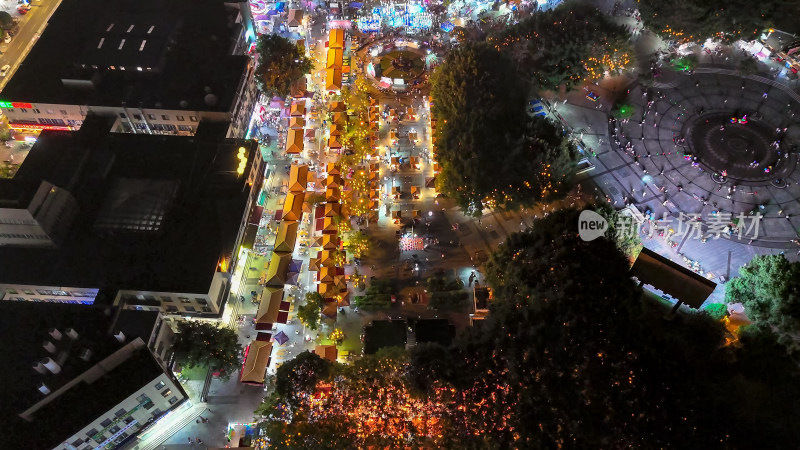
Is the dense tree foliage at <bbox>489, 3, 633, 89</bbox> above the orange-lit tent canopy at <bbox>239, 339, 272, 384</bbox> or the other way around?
above

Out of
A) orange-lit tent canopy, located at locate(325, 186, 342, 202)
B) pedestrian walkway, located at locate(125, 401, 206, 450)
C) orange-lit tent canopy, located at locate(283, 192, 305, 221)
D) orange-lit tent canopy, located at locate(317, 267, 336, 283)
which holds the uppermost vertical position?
orange-lit tent canopy, located at locate(325, 186, 342, 202)

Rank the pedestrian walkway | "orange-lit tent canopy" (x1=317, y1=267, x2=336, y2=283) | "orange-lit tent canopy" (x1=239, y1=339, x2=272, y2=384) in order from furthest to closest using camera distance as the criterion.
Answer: "orange-lit tent canopy" (x1=317, y1=267, x2=336, y2=283), "orange-lit tent canopy" (x1=239, y1=339, x2=272, y2=384), the pedestrian walkway

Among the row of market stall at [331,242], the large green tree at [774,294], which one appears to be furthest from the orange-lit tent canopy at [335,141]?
the large green tree at [774,294]

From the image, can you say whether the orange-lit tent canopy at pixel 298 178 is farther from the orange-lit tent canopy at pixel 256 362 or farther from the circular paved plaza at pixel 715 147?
the circular paved plaza at pixel 715 147

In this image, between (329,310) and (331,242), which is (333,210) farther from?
(329,310)

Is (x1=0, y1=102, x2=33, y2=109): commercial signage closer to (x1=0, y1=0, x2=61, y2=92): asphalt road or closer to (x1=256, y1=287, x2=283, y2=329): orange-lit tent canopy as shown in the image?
(x1=0, y1=0, x2=61, y2=92): asphalt road

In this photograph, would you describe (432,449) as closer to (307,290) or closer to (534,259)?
(534,259)

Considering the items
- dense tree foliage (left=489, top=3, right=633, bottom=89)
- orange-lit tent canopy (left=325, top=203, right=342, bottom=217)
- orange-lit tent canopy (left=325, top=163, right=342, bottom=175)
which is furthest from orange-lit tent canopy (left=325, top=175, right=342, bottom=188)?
dense tree foliage (left=489, top=3, right=633, bottom=89)
